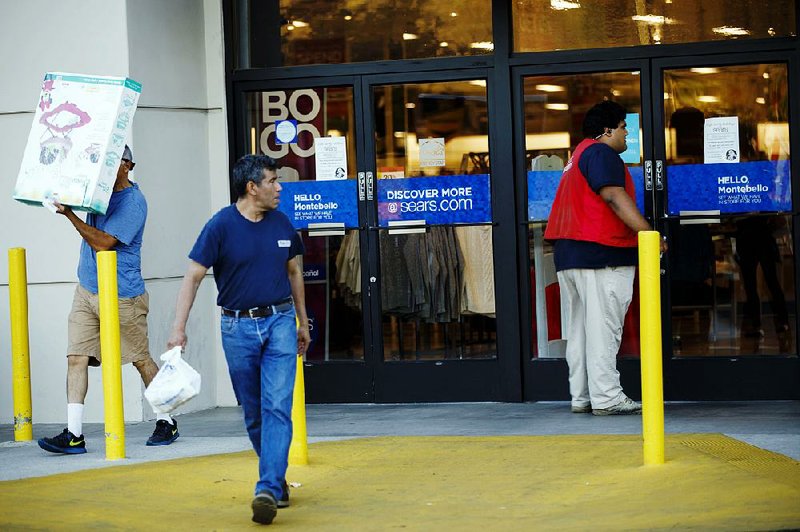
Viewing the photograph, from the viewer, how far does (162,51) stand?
10039 mm

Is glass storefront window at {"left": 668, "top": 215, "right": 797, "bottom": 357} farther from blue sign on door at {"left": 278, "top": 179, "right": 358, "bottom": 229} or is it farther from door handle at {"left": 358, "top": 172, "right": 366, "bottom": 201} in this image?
blue sign on door at {"left": 278, "top": 179, "right": 358, "bottom": 229}

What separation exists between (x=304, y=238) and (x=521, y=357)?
1.88 metres

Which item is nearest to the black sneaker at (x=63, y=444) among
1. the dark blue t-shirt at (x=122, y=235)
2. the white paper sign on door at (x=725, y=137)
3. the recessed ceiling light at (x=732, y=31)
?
the dark blue t-shirt at (x=122, y=235)

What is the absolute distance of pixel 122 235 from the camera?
8375 millimetres

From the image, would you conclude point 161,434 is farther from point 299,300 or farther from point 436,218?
point 436,218

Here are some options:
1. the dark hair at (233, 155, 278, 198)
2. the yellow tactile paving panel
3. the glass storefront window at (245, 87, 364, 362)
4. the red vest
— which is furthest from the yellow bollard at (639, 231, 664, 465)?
the glass storefront window at (245, 87, 364, 362)

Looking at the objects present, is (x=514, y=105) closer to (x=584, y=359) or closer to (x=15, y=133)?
(x=584, y=359)

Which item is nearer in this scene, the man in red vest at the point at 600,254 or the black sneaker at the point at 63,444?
the black sneaker at the point at 63,444

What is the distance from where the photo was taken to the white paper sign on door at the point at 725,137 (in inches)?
377

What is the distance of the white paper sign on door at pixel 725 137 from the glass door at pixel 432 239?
1.62 meters

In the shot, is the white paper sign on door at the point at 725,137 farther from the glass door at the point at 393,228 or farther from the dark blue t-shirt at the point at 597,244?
the glass door at the point at 393,228

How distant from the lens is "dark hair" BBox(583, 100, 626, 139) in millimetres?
9086

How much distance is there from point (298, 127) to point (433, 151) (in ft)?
3.58

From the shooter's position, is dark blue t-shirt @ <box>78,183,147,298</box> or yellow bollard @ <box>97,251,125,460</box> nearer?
yellow bollard @ <box>97,251,125,460</box>
